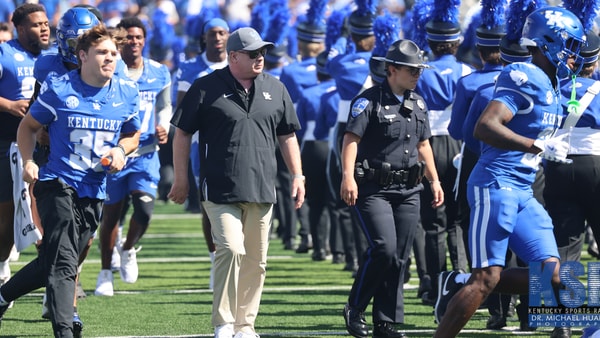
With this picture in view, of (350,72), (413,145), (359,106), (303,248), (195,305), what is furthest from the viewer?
(303,248)

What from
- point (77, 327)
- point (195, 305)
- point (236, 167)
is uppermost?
point (236, 167)

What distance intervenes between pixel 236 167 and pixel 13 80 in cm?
310

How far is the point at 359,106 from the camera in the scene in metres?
10.1

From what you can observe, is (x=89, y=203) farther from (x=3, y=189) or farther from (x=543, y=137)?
(x=543, y=137)

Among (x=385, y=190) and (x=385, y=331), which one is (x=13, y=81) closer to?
(x=385, y=190)

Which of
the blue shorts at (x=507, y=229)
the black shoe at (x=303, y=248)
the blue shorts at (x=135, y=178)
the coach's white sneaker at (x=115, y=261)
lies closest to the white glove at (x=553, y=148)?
the blue shorts at (x=507, y=229)

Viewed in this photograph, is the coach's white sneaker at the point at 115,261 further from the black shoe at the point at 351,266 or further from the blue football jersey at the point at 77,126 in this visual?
the blue football jersey at the point at 77,126

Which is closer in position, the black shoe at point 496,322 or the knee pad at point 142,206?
the black shoe at point 496,322

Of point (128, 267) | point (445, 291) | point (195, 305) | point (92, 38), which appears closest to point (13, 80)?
point (128, 267)

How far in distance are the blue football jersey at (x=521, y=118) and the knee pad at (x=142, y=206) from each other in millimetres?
4996

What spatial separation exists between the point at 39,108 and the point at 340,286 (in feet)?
16.5

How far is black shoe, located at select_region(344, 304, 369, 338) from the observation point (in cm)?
997

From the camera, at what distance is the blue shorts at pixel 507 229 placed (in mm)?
8258

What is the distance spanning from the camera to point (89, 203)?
A: 9.33m
